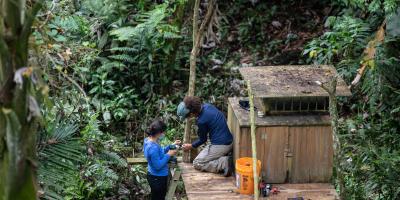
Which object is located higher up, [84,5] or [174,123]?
[84,5]

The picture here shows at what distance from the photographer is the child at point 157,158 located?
25.2 ft

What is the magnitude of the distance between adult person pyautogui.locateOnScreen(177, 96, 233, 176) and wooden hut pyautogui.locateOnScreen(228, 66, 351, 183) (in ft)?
0.51

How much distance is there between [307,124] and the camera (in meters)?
7.80

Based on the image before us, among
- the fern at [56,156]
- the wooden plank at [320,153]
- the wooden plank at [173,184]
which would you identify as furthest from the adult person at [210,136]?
the fern at [56,156]

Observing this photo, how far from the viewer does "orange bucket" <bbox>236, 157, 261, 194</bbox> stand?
7.58 meters

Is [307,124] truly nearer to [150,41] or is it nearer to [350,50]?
[350,50]

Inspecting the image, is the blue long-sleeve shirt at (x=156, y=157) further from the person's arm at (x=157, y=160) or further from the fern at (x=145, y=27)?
the fern at (x=145, y=27)

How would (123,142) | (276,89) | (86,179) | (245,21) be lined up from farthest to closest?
(245,21)
(123,142)
(86,179)
(276,89)

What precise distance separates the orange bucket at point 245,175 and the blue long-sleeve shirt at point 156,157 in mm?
848

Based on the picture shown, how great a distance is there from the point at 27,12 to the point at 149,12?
26.9ft

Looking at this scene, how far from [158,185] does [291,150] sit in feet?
5.25

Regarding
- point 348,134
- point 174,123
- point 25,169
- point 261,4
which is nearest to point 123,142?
point 174,123

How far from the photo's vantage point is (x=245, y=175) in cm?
759

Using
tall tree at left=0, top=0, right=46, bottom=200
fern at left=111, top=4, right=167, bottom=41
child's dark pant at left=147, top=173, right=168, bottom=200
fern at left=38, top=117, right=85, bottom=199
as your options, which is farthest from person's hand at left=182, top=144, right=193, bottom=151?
tall tree at left=0, top=0, right=46, bottom=200
